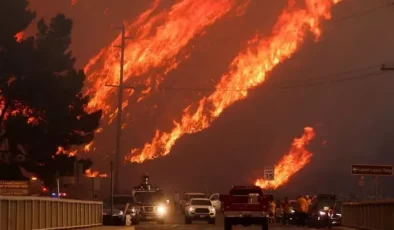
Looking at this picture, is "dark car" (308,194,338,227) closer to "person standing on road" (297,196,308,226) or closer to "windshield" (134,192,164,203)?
"person standing on road" (297,196,308,226)

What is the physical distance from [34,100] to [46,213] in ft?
127

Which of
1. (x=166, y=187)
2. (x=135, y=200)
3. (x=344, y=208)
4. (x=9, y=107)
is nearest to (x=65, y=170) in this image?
(x=9, y=107)

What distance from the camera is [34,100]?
7325 centimetres

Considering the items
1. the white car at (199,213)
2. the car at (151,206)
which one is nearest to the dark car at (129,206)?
the car at (151,206)

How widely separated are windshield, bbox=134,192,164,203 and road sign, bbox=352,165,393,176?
15.4 meters

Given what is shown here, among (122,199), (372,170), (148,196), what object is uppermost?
(372,170)

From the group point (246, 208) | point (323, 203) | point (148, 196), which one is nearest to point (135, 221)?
point (148, 196)

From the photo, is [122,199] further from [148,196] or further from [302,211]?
[302,211]

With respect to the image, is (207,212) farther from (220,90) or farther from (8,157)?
(220,90)

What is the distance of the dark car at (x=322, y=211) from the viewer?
176 ft

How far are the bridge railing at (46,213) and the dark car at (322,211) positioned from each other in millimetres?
14835

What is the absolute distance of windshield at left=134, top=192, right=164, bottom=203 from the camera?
60322 millimetres

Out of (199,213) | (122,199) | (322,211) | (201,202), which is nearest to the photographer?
(322,211)

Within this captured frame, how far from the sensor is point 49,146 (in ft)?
239
